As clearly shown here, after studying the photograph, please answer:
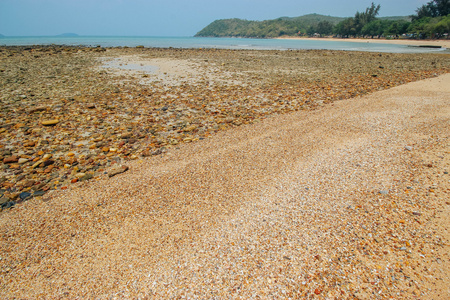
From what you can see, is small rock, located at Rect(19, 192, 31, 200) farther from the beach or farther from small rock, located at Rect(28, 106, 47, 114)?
small rock, located at Rect(28, 106, 47, 114)

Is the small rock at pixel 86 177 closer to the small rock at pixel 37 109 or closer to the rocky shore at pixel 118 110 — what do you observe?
the rocky shore at pixel 118 110

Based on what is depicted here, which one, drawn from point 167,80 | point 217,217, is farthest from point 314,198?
point 167,80

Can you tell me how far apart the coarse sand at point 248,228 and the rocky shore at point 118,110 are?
1.07 meters

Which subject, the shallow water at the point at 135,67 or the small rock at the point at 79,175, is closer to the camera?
the small rock at the point at 79,175

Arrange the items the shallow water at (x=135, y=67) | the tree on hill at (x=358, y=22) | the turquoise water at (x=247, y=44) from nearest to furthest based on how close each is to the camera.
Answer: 1. the shallow water at (x=135, y=67)
2. the turquoise water at (x=247, y=44)
3. the tree on hill at (x=358, y=22)

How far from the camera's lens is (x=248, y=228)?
3.22 meters

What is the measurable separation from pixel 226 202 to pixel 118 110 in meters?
6.65

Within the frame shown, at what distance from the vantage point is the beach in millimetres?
2547

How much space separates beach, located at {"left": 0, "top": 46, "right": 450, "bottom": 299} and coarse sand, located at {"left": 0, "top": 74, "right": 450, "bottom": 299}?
18 millimetres

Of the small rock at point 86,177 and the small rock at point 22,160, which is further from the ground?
the small rock at point 22,160

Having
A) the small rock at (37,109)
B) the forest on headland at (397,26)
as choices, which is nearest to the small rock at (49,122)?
the small rock at (37,109)

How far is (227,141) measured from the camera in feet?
20.3

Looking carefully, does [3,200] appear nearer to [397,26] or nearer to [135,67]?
[135,67]

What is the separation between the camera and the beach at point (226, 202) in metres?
2.55
